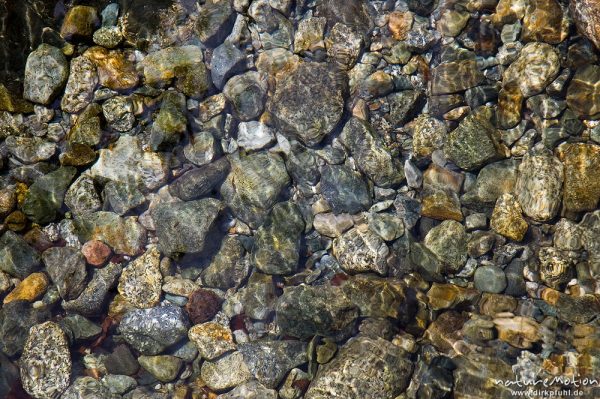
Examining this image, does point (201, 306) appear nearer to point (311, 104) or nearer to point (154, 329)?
point (154, 329)

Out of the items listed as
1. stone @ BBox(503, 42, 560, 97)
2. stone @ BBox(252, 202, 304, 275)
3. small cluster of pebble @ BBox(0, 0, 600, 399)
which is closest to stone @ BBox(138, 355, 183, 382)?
Answer: small cluster of pebble @ BBox(0, 0, 600, 399)

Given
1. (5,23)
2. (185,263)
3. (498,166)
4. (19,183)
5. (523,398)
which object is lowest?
(523,398)

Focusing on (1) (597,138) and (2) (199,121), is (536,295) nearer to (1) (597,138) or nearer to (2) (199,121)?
(1) (597,138)

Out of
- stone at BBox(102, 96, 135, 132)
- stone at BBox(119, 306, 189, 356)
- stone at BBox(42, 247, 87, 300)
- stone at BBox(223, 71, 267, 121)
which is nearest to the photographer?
stone at BBox(119, 306, 189, 356)

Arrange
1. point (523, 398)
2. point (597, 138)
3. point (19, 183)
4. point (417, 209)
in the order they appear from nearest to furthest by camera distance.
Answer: point (523, 398) < point (597, 138) < point (417, 209) < point (19, 183)

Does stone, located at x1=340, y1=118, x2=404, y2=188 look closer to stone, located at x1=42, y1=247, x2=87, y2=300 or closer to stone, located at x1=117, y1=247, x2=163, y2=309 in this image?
stone, located at x1=117, y1=247, x2=163, y2=309

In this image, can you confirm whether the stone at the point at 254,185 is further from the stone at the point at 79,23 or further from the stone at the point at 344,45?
the stone at the point at 79,23

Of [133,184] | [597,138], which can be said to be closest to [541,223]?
[597,138]
